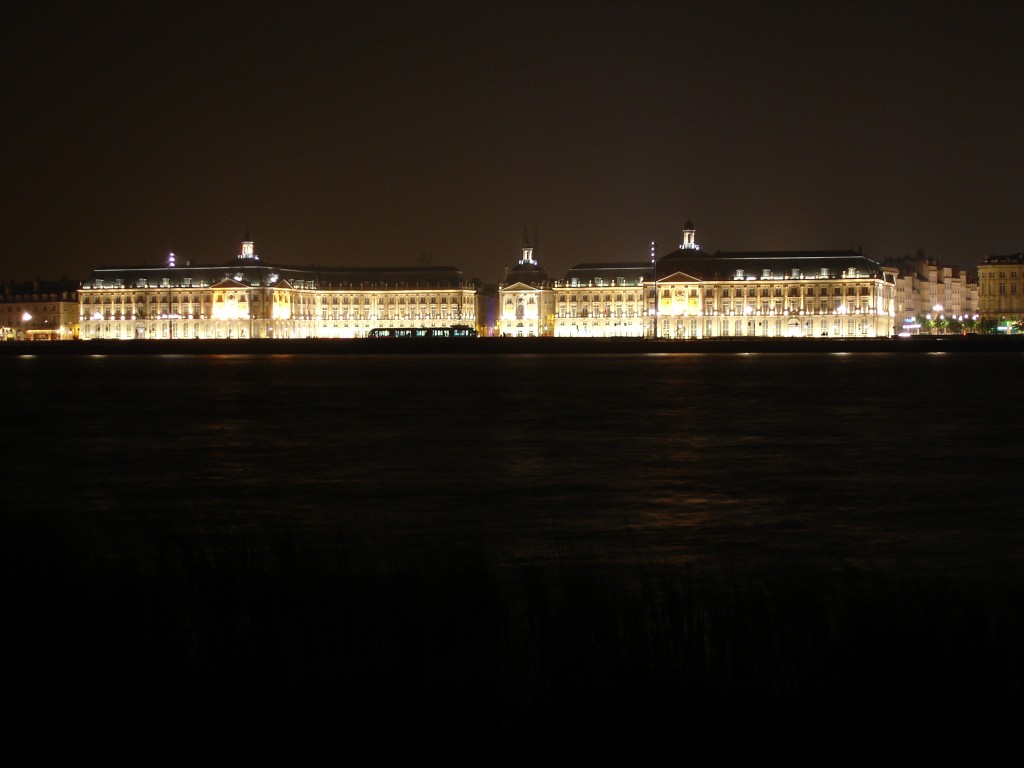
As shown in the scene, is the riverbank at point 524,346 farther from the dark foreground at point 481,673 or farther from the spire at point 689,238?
the dark foreground at point 481,673

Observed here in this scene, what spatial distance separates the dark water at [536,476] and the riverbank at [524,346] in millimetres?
85536

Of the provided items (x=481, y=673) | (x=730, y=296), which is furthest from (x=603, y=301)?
(x=481, y=673)

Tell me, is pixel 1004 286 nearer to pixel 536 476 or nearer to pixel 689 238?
pixel 689 238

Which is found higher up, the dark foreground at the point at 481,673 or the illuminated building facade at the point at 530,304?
the illuminated building facade at the point at 530,304

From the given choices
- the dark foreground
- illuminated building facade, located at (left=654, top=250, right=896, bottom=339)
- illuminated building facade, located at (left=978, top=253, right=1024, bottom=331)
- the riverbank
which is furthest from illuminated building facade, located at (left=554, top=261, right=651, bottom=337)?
the dark foreground

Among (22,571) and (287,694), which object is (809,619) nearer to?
(287,694)

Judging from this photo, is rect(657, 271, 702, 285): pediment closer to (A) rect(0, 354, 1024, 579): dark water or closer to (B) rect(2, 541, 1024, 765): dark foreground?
(A) rect(0, 354, 1024, 579): dark water

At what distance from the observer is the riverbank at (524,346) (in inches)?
5842

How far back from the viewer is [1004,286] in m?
194

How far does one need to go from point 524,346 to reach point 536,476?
137111 millimetres

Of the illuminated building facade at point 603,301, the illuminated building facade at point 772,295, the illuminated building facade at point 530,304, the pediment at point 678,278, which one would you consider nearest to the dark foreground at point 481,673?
the illuminated building facade at point 772,295

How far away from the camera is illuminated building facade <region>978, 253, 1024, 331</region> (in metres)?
192

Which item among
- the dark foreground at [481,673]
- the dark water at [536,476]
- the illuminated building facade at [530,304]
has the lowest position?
the dark water at [536,476]

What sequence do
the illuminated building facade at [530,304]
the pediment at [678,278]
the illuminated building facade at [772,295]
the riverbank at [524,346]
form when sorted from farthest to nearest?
the illuminated building facade at [530,304] < the pediment at [678,278] < the illuminated building facade at [772,295] < the riverbank at [524,346]
